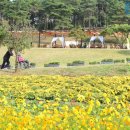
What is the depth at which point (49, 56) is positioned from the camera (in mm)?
41500

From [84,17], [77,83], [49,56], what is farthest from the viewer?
[84,17]

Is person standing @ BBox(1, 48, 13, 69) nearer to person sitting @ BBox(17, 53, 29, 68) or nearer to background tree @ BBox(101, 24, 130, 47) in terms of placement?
person sitting @ BBox(17, 53, 29, 68)

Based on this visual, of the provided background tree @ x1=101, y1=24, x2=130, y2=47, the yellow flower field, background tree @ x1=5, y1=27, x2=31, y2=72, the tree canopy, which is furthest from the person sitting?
the tree canopy

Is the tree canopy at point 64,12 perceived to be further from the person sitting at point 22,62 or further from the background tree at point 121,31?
the person sitting at point 22,62

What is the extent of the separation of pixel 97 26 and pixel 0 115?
82.1 m

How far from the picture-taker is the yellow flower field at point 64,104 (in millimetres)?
5527

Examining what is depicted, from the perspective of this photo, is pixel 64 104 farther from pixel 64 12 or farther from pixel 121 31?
pixel 64 12

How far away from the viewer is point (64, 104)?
9172 millimetres

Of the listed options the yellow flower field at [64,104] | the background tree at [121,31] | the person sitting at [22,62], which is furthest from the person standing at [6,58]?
the background tree at [121,31]

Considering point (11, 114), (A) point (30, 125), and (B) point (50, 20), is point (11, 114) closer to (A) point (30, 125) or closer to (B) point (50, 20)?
(A) point (30, 125)

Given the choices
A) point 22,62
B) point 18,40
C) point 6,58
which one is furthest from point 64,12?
point 18,40

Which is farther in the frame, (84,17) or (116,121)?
(84,17)

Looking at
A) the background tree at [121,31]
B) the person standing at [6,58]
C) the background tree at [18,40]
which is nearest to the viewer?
the background tree at [18,40]

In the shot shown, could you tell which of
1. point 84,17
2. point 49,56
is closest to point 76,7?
point 84,17
